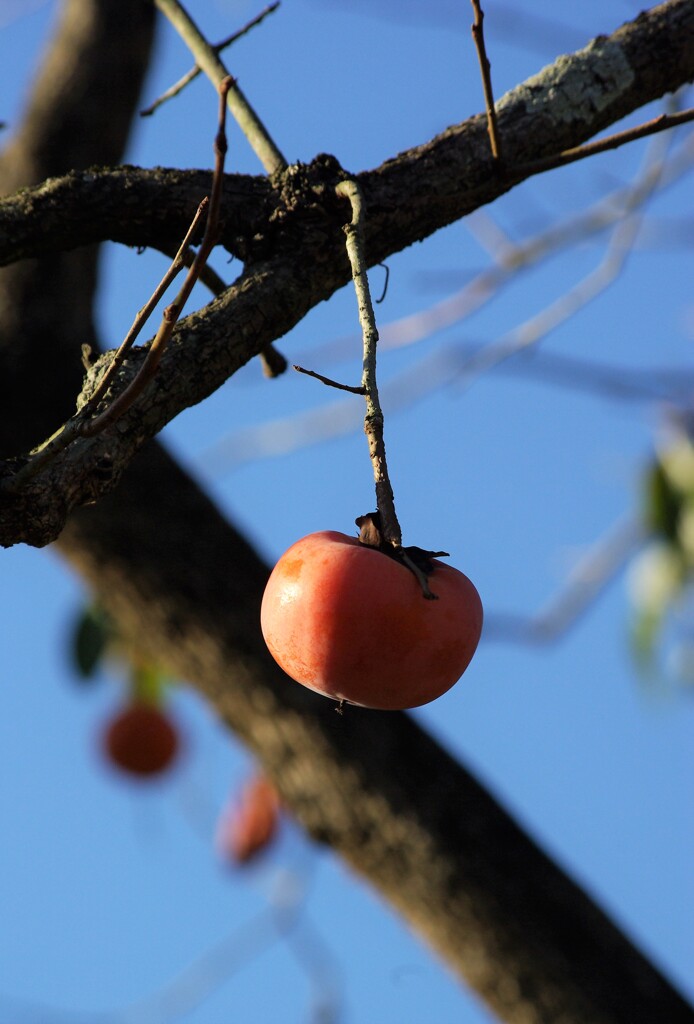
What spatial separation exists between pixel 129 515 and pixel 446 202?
3.50ft

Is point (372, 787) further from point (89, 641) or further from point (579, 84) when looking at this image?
point (579, 84)

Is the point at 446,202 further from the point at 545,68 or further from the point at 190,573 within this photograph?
the point at 190,573

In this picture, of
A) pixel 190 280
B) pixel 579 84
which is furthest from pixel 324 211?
pixel 190 280

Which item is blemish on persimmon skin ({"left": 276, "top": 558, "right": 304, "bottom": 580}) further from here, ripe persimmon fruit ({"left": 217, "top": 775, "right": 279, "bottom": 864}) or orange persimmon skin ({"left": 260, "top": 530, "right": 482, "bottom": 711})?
ripe persimmon fruit ({"left": 217, "top": 775, "right": 279, "bottom": 864})

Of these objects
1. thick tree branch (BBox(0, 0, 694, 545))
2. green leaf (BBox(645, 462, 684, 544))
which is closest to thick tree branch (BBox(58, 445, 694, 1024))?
green leaf (BBox(645, 462, 684, 544))

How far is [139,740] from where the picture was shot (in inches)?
119

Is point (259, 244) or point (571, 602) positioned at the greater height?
point (571, 602)

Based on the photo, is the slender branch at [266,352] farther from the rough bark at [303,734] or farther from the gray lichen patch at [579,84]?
the rough bark at [303,734]

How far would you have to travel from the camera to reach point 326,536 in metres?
0.88

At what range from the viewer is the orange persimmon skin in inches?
32.7

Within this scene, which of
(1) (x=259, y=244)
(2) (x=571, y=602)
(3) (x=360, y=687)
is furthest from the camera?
(2) (x=571, y=602)

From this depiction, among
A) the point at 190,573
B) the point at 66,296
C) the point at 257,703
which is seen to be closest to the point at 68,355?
the point at 66,296

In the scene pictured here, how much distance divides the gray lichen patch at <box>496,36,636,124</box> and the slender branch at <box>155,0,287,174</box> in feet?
0.84

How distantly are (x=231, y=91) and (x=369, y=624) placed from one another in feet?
2.35
